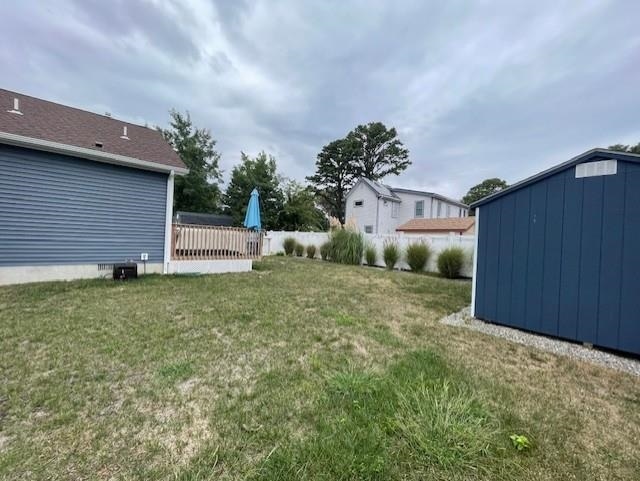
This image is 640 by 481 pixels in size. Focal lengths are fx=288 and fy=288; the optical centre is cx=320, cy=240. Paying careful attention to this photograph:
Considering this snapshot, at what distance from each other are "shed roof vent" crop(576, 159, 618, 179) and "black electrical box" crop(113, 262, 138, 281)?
8406mm

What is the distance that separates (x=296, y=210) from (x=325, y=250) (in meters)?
7.16

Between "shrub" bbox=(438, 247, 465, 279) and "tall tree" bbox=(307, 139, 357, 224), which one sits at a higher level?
"tall tree" bbox=(307, 139, 357, 224)

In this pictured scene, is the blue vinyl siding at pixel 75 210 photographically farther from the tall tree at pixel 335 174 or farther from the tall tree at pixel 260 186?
the tall tree at pixel 335 174

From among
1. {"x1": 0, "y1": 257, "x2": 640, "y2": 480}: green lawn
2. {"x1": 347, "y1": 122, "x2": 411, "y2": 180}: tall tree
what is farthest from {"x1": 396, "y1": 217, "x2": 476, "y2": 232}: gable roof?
{"x1": 0, "y1": 257, "x2": 640, "y2": 480}: green lawn

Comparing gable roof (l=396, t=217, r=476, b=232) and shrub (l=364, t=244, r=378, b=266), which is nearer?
shrub (l=364, t=244, r=378, b=266)

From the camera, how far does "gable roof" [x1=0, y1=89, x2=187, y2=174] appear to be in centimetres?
579

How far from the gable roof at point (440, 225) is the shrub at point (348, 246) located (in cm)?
953

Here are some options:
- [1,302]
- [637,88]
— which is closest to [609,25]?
[637,88]

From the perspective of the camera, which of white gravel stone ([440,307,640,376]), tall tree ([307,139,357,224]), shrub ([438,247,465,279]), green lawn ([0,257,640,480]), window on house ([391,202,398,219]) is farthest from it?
tall tree ([307,139,357,224])

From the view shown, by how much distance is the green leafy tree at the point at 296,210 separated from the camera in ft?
66.1

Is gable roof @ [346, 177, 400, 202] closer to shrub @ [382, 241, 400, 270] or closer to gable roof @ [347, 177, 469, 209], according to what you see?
gable roof @ [347, 177, 469, 209]

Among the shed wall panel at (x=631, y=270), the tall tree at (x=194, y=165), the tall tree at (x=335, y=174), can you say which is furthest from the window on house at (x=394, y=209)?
the shed wall panel at (x=631, y=270)

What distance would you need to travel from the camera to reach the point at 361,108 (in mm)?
14273

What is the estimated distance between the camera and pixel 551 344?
3.81m
